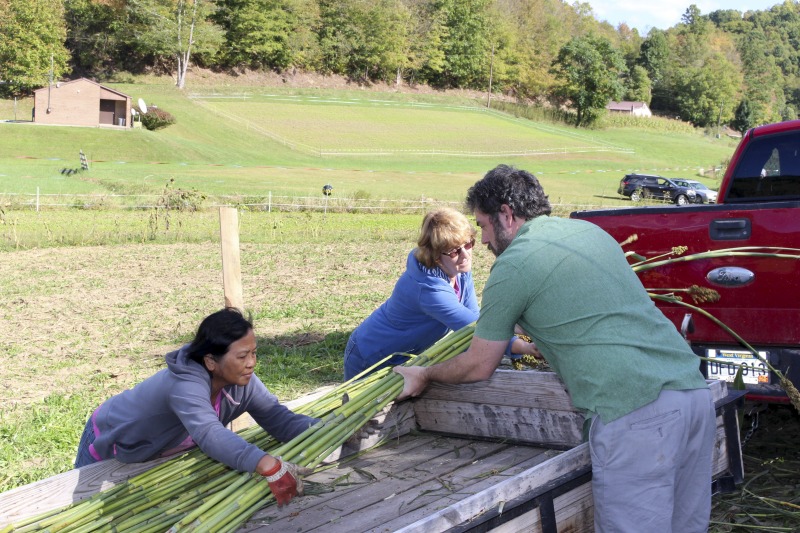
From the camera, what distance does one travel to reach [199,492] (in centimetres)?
324

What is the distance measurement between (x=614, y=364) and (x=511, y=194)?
27.3 inches

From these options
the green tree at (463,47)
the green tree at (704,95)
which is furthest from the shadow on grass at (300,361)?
the green tree at (704,95)

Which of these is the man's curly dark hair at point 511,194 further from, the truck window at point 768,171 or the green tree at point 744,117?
the green tree at point 744,117

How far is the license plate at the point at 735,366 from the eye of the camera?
14.2 ft

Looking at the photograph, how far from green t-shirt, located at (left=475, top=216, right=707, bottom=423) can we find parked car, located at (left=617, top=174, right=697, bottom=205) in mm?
39371

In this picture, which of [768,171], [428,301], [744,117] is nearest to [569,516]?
[428,301]

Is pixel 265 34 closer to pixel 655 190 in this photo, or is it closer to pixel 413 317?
pixel 655 190

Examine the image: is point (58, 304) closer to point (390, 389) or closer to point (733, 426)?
point (390, 389)

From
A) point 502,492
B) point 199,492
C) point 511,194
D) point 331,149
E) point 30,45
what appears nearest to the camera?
point 502,492

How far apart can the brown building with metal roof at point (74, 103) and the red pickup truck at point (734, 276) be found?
61828 mm

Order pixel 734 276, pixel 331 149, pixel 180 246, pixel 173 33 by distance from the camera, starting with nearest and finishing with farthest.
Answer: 1. pixel 734 276
2. pixel 180 246
3. pixel 331 149
4. pixel 173 33

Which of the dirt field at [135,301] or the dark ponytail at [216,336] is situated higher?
the dark ponytail at [216,336]

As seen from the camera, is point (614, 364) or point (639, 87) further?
point (639, 87)

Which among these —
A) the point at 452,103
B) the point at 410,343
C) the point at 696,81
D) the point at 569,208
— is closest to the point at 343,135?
the point at 452,103
